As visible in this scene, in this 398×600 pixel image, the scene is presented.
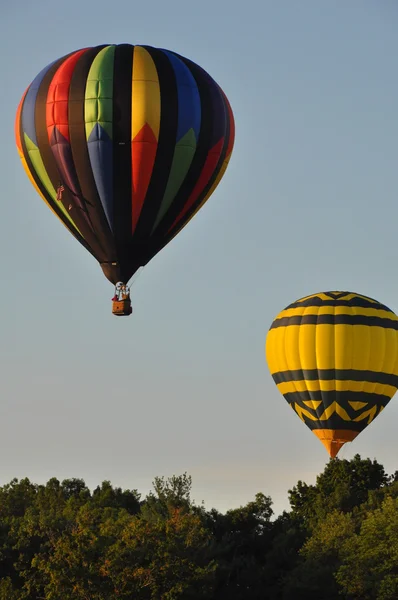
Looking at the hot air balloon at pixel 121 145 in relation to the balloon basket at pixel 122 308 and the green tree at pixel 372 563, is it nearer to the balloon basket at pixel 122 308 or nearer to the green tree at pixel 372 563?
the balloon basket at pixel 122 308

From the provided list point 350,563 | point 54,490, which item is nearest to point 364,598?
point 350,563

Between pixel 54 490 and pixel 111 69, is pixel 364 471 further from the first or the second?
pixel 111 69

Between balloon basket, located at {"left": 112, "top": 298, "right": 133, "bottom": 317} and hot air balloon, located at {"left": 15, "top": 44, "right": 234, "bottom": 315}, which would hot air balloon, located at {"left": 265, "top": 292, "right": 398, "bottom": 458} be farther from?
balloon basket, located at {"left": 112, "top": 298, "right": 133, "bottom": 317}

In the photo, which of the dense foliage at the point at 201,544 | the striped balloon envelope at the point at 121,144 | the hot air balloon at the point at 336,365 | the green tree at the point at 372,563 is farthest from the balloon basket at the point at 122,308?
the hot air balloon at the point at 336,365

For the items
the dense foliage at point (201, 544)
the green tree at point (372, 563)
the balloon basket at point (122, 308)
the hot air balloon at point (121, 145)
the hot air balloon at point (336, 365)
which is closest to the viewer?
the balloon basket at point (122, 308)

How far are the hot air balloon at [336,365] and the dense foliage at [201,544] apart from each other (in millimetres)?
4736

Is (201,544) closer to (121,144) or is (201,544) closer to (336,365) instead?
(336,365)

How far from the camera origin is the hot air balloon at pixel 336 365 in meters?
79.6

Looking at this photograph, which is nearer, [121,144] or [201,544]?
[121,144]

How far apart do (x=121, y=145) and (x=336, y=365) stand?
23482 millimetres

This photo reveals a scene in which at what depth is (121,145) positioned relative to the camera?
2334 inches

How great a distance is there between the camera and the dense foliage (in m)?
66.8

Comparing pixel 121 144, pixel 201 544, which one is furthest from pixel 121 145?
pixel 201 544

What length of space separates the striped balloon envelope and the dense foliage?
12.7 metres
